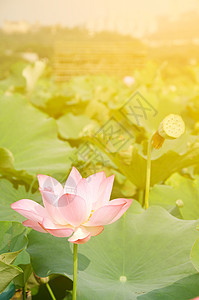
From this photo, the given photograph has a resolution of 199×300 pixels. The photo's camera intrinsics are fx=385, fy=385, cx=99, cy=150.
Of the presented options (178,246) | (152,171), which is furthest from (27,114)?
(178,246)

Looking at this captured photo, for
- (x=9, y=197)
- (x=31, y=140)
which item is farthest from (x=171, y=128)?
(x=31, y=140)

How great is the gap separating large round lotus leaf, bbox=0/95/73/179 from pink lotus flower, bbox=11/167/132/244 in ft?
1.52

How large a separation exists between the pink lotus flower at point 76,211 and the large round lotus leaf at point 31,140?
464 millimetres

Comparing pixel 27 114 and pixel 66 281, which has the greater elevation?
pixel 27 114

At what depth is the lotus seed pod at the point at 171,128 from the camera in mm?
658

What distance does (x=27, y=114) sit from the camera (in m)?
1.28

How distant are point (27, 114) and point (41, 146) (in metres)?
0.15

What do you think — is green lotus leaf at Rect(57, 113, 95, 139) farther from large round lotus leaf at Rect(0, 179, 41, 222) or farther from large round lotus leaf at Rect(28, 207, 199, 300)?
large round lotus leaf at Rect(28, 207, 199, 300)

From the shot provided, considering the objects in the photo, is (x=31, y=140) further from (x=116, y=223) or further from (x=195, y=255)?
(x=195, y=255)

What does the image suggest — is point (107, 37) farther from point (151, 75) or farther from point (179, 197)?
point (179, 197)

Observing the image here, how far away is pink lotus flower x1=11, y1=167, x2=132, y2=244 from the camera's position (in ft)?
1.61

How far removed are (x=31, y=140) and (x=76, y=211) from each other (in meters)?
0.75

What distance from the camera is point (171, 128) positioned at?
0.66 m

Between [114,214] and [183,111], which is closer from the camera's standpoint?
[114,214]
